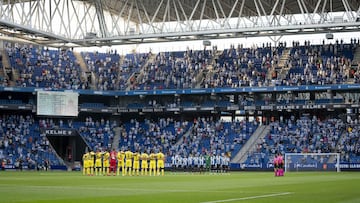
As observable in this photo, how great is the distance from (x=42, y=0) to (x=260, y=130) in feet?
80.1

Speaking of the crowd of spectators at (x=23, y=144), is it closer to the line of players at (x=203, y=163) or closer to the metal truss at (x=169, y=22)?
the metal truss at (x=169, y=22)

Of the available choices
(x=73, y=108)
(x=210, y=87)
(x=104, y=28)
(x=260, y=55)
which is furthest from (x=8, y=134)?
(x=260, y=55)

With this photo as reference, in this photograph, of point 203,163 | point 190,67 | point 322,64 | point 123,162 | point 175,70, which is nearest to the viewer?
point 123,162

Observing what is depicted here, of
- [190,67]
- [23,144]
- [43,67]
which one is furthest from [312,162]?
[43,67]

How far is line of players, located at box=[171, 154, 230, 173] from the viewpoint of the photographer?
198 ft

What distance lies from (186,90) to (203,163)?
1520 centimetres

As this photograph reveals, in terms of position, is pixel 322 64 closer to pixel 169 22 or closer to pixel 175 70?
pixel 175 70

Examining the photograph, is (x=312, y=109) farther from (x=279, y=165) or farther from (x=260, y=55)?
(x=279, y=165)

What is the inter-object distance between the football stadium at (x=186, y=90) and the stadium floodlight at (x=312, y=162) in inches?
3.6

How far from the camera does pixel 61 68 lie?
7862cm

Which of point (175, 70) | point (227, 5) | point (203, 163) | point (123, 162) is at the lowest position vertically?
point (203, 163)

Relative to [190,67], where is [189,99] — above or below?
below

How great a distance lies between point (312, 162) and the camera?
59625 mm

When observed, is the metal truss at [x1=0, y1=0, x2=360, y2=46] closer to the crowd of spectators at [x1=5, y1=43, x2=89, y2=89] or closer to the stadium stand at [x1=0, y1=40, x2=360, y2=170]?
the crowd of spectators at [x1=5, y1=43, x2=89, y2=89]
